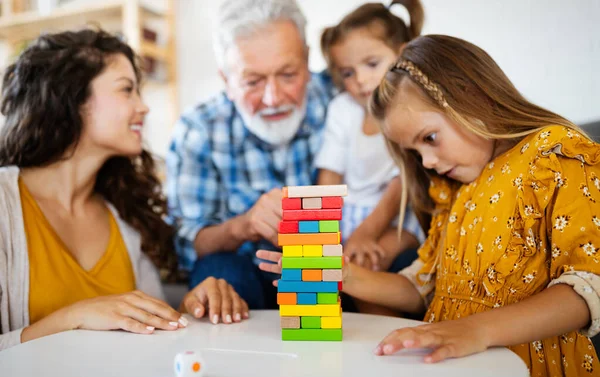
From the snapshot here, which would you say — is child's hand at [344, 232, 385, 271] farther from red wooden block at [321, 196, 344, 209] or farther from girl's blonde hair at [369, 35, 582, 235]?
red wooden block at [321, 196, 344, 209]

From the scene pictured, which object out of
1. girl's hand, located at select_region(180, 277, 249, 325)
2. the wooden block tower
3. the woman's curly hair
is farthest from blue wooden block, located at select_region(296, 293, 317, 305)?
the woman's curly hair

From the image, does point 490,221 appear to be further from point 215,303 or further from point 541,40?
point 541,40

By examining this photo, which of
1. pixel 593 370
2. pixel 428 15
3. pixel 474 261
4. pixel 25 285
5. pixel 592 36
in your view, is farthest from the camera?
pixel 428 15

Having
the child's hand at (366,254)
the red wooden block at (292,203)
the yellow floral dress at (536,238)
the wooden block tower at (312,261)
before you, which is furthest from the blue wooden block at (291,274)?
the child's hand at (366,254)

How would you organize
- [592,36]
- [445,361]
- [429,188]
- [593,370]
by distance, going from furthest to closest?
[592,36] → [429,188] → [593,370] → [445,361]

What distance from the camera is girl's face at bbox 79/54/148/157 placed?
1540mm

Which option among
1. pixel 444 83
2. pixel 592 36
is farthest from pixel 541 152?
pixel 592 36

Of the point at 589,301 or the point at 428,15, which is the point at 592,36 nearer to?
the point at 428,15

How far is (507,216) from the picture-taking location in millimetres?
1060

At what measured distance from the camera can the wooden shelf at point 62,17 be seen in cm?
302

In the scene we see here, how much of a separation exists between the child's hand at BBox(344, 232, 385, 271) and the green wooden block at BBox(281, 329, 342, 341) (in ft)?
1.98

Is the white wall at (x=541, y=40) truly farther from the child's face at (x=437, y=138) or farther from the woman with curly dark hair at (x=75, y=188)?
the woman with curly dark hair at (x=75, y=188)

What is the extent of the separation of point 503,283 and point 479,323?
0.24m

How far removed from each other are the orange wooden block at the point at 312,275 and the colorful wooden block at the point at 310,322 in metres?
0.07
